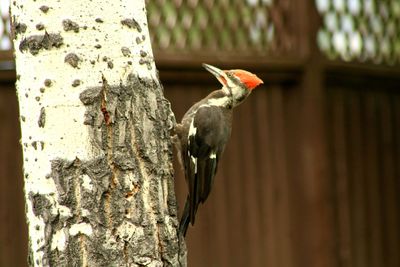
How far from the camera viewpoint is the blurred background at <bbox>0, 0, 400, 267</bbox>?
582cm

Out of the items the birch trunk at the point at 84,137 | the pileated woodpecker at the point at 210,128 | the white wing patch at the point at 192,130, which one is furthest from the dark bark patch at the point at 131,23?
the white wing patch at the point at 192,130

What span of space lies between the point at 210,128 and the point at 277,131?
157cm

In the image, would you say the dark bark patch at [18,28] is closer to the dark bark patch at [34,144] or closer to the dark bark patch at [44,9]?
the dark bark patch at [44,9]

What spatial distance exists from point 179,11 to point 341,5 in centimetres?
131

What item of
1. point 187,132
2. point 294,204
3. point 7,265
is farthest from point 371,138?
point 7,265

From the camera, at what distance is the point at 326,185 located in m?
6.21

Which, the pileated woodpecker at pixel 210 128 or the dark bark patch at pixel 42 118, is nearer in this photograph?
the dark bark patch at pixel 42 118

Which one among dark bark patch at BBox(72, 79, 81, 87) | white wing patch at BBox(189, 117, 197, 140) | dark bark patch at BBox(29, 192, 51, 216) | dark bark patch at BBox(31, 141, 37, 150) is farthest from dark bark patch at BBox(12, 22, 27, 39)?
white wing patch at BBox(189, 117, 197, 140)

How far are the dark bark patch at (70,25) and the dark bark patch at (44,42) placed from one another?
0.03 m

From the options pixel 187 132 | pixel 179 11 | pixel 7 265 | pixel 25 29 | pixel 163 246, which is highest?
pixel 179 11

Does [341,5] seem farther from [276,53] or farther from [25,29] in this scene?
[25,29]

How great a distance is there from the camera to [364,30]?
671 centimetres

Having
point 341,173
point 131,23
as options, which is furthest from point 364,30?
point 131,23

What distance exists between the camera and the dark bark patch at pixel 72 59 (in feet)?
9.39
